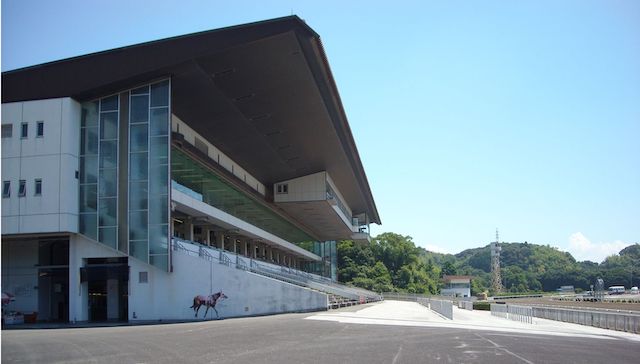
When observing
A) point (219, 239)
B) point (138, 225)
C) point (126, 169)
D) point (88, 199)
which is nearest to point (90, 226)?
point (88, 199)

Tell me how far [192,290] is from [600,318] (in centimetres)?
2231

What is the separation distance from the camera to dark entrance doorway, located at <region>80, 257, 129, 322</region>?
35000 mm

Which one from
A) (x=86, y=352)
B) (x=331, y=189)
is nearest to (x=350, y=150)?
(x=331, y=189)

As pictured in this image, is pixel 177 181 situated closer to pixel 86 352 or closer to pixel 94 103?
pixel 94 103

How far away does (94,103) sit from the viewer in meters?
36.1

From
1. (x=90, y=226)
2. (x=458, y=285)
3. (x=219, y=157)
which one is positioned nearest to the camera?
(x=90, y=226)

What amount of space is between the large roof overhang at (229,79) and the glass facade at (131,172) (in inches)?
48.3

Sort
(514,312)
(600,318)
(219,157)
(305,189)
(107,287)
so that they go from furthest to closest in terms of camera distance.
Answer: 1. (305,189)
2. (219,157)
3. (514,312)
4. (107,287)
5. (600,318)

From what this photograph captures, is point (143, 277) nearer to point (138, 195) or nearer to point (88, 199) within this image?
point (138, 195)

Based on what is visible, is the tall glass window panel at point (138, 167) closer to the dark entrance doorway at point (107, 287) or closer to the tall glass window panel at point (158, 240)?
the tall glass window panel at point (158, 240)

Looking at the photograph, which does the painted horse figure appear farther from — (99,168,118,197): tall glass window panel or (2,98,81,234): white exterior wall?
(2,98,81,234): white exterior wall

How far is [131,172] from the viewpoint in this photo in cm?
3538

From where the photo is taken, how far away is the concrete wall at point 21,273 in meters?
36.7

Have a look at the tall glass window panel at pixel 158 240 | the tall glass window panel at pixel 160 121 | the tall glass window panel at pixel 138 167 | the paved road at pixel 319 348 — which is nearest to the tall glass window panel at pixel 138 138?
the tall glass window panel at pixel 138 167
